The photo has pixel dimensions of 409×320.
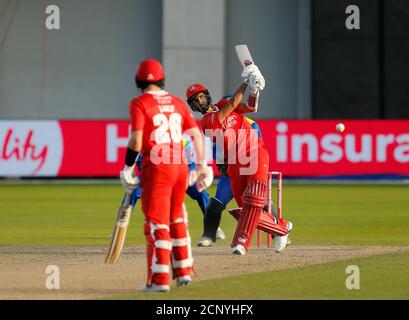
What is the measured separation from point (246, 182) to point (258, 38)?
874 inches

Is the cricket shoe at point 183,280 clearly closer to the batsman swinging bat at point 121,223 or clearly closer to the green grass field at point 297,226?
the green grass field at point 297,226

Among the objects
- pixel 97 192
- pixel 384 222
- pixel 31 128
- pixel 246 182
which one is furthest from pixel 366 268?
pixel 31 128

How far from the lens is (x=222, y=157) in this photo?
1504 centimetres

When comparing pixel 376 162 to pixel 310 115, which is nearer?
pixel 376 162

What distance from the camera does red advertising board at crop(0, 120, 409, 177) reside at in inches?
1140

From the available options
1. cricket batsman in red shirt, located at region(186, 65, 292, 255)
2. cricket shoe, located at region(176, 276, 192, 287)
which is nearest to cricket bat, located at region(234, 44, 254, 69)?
cricket batsman in red shirt, located at region(186, 65, 292, 255)

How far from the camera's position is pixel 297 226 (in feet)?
64.2

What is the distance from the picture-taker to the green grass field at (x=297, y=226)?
12055 mm

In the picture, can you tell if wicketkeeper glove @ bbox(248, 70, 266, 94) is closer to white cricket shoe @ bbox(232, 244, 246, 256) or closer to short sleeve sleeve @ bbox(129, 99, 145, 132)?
white cricket shoe @ bbox(232, 244, 246, 256)

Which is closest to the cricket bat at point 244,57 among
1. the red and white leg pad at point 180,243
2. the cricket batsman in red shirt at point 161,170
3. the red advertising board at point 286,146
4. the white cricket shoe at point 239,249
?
the white cricket shoe at point 239,249

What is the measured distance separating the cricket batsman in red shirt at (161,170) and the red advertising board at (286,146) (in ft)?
56.0

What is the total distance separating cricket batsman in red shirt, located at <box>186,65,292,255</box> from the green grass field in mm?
1177

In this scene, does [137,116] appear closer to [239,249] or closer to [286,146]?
[239,249]
